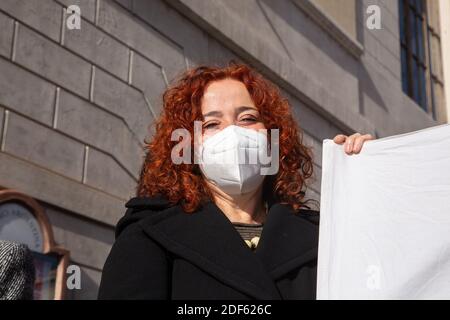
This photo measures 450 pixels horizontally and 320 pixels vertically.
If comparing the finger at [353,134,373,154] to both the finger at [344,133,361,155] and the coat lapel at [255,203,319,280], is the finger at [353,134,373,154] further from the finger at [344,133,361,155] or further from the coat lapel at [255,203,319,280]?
the coat lapel at [255,203,319,280]

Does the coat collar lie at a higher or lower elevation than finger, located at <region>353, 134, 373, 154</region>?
lower

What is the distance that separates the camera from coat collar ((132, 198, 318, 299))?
231 cm

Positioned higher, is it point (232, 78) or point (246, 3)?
point (246, 3)

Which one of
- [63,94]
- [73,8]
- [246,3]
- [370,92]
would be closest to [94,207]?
[63,94]

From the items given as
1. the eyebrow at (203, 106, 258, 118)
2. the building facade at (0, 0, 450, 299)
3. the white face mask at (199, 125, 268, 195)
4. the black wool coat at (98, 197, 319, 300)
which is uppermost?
the building facade at (0, 0, 450, 299)

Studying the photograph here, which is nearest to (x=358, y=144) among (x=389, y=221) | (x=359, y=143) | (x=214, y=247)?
(x=359, y=143)

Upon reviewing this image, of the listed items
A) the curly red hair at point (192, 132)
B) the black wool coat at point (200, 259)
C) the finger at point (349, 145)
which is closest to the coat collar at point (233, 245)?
the black wool coat at point (200, 259)

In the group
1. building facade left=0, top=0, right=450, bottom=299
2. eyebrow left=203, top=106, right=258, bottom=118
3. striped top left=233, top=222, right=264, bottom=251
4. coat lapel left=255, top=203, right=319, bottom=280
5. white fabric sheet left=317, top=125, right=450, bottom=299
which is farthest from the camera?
building facade left=0, top=0, right=450, bottom=299

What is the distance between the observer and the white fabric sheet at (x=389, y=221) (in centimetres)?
222

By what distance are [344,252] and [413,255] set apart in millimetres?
189

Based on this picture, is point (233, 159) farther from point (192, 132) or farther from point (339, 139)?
point (339, 139)

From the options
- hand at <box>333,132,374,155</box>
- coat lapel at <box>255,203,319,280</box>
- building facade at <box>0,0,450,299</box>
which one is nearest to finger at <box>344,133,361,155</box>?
hand at <box>333,132,374,155</box>

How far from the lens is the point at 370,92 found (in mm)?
12641
